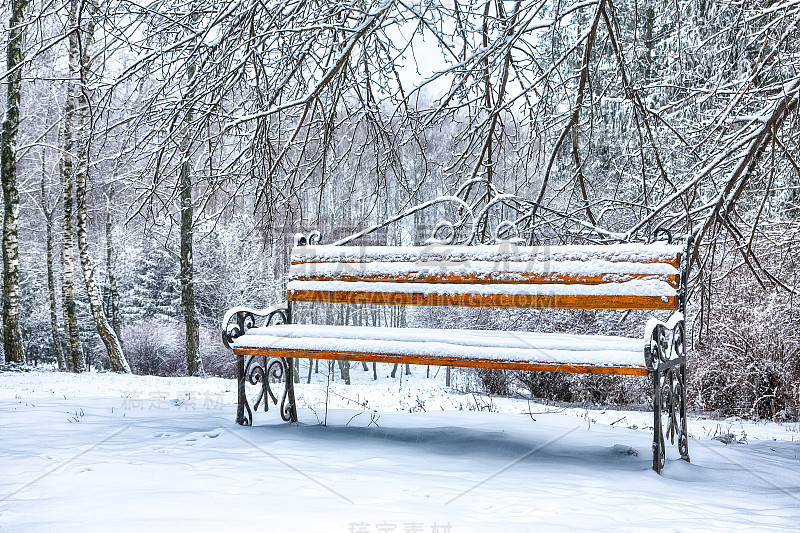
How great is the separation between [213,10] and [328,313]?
20.0 metres

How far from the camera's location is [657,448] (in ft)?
9.32

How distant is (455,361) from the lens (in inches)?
125

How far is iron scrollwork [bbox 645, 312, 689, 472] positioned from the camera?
2.81m

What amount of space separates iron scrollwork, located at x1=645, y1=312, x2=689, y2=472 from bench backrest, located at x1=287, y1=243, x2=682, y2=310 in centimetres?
18

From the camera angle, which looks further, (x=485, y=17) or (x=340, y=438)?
(x=485, y=17)

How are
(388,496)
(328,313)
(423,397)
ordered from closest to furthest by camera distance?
(388,496) → (423,397) → (328,313)

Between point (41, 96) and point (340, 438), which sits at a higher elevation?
point (41, 96)

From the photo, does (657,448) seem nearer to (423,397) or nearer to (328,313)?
(423,397)

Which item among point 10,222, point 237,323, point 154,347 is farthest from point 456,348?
point 154,347

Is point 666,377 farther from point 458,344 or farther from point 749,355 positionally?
point 749,355

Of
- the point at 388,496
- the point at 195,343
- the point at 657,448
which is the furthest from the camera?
the point at 195,343

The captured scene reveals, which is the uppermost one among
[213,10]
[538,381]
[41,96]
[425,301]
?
[41,96]

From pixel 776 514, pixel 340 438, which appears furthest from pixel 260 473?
pixel 776 514

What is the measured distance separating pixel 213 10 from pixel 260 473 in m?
2.51
